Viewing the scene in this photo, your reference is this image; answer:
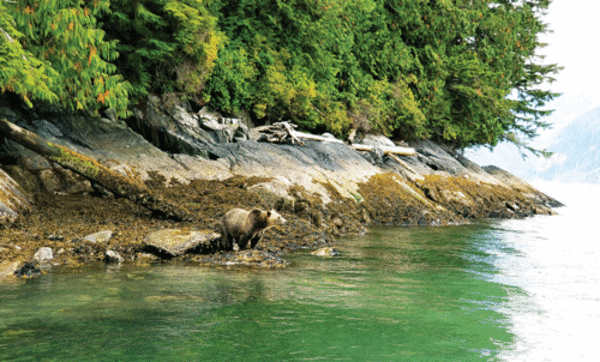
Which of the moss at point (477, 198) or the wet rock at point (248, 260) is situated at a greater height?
the moss at point (477, 198)

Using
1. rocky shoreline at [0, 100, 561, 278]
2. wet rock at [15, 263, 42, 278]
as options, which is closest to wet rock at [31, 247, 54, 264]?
rocky shoreline at [0, 100, 561, 278]

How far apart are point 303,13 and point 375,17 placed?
845 cm

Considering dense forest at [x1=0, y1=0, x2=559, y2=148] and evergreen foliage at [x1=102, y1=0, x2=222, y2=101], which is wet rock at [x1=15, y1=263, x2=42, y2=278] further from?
evergreen foliage at [x1=102, y1=0, x2=222, y2=101]

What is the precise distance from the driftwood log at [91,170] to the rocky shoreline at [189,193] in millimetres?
Answer: 226

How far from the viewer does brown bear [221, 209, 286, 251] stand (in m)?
11.1

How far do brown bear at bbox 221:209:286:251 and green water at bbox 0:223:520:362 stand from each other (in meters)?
1.06

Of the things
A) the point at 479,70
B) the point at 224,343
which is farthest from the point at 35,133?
the point at 479,70

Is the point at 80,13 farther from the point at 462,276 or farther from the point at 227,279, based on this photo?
the point at 462,276

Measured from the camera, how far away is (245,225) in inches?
442

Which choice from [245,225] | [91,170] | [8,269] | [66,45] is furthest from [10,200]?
[245,225]

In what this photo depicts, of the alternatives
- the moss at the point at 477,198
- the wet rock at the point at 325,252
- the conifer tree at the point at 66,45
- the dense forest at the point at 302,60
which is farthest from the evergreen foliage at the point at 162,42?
the moss at the point at 477,198

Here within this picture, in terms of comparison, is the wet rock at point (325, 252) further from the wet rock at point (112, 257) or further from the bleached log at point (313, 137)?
the bleached log at point (313, 137)

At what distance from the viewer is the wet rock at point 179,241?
10773 mm

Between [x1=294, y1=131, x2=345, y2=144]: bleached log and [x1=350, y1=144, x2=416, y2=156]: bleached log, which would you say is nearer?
[x1=294, y1=131, x2=345, y2=144]: bleached log
